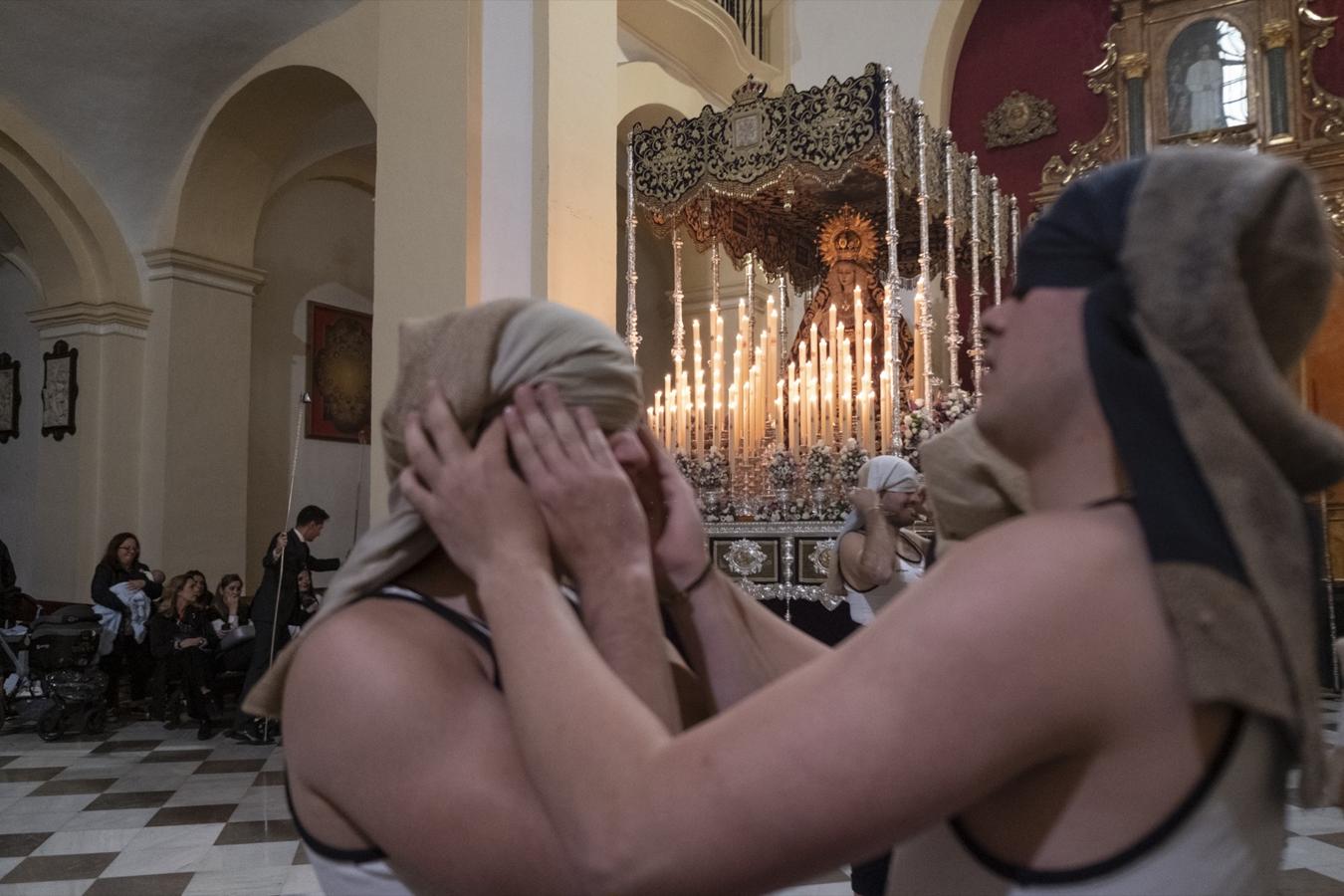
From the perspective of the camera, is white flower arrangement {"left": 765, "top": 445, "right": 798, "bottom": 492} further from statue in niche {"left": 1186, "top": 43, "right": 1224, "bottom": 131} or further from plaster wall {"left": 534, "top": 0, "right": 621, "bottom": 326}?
statue in niche {"left": 1186, "top": 43, "right": 1224, "bottom": 131}

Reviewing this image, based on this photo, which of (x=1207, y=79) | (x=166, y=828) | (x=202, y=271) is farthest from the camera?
(x=202, y=271)

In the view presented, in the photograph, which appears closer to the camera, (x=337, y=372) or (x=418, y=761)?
(x=418, y=761)

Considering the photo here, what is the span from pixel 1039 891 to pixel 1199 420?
372mm

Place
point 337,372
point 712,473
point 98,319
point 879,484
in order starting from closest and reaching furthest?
point 879,484 < point 712,473 < point 98,319 < point 337,372

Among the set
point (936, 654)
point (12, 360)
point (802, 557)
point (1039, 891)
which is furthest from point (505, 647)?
point (12, 360)

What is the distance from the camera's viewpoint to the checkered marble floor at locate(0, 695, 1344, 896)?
3.64 m

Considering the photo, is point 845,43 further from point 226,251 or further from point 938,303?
point 226,251

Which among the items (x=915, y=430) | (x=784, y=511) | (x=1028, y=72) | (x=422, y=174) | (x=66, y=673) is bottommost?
(x=66, y=673)

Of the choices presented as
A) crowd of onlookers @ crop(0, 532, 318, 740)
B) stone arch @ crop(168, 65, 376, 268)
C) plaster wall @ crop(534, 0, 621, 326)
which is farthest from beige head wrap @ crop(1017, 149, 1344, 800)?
stone arch @ crop(168, 65, 376, 268)

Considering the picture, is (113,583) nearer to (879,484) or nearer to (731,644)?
(879,484)

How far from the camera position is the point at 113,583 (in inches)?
303

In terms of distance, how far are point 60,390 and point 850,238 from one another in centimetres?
730

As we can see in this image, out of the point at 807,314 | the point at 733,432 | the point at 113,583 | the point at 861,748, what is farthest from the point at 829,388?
the point at 861,748

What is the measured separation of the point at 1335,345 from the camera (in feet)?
28.4
